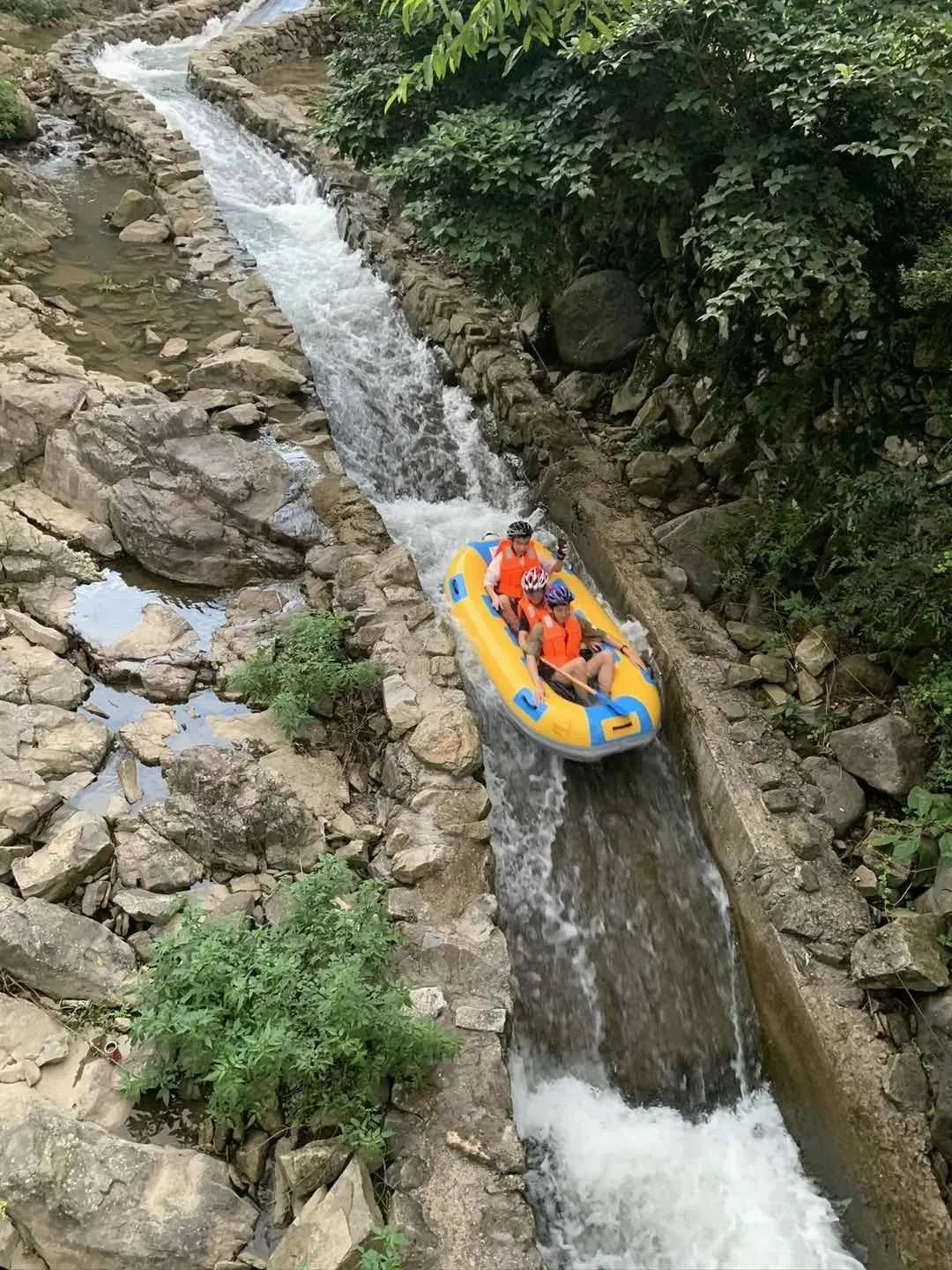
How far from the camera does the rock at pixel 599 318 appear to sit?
7.77m

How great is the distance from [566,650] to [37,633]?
344 cm

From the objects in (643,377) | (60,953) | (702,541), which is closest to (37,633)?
(60,953)

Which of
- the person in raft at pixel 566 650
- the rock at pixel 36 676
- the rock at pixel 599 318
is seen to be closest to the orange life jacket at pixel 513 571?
the person in raft at pixel 566 650

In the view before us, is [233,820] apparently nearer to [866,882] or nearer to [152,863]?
[152,863]

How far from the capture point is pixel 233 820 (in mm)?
4578

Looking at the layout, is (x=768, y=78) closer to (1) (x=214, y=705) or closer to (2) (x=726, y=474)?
(2) (x=726, y=474)

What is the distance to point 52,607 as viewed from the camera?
19.4 ft

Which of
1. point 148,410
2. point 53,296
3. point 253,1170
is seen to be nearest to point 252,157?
point 53,296

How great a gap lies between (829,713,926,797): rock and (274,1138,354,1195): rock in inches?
136

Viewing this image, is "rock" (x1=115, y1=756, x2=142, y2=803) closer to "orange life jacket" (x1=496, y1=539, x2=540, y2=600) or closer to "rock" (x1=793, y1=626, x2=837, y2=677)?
"orange life jacket" (x1=496, y1=539, x2=540, y2=600)

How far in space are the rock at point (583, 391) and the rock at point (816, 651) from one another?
10.8 ft

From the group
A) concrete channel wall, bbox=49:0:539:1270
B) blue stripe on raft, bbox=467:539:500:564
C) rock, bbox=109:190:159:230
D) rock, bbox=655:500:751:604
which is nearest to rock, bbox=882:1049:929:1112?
concrete channel wall, bbox=49:0:539:1270

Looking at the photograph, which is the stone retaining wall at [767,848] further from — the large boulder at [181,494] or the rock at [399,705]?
the large boulder at [181,494]

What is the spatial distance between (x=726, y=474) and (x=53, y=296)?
7.13 m
